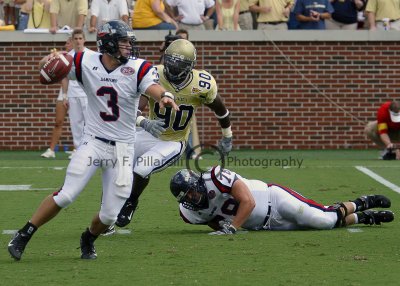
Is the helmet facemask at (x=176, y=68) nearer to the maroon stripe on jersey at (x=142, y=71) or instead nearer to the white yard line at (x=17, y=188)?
the maroon stripe on jersey at (x=142, y=71)

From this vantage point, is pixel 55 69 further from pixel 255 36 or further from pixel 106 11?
pixel 255 36

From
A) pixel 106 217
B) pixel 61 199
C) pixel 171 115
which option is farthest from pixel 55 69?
pixel 171 115

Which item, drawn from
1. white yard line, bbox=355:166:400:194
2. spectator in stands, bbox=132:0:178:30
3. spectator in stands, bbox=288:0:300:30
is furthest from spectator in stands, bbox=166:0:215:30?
white yard line, bbox=355:166:400:194

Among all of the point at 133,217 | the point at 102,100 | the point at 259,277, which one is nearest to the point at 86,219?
the point at 133,217

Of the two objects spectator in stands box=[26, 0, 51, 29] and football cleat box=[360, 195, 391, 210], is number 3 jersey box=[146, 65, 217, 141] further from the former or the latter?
spectator in stands box=[26, 0, 51, 29]

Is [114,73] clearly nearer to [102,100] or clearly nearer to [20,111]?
[102,100]

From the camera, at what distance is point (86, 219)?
10055 mm

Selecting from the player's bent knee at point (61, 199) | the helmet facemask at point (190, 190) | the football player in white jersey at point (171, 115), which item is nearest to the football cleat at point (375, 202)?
the helmet facemask at point (190, 190)

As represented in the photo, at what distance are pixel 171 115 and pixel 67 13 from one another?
860 centimetres

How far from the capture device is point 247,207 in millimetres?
8828

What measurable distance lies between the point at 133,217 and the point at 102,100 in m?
2.71

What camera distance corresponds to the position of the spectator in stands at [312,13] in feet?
60.3

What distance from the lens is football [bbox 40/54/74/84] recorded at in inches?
300

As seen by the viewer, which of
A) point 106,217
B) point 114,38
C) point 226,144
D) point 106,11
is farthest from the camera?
point 106,11
